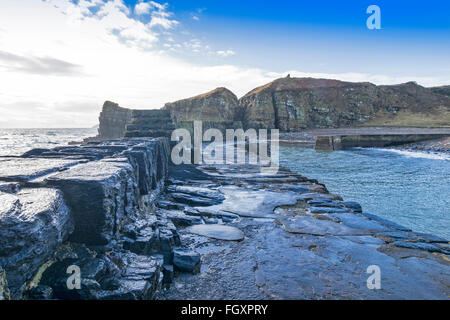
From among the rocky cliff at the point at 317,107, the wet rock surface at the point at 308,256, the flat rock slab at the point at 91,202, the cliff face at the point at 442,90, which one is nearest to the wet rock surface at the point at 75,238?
the flat rock slab at the point at 91,202

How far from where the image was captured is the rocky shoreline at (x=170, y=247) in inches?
66.9

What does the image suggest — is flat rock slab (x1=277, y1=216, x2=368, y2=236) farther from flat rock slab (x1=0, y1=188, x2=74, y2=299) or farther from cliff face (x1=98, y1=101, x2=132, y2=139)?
cliff face (x1=98, y1=101, x2=132, y2=139)

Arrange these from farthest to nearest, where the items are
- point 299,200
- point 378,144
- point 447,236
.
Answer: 1. point 378,144
2. point 299,200
3. point 447,236

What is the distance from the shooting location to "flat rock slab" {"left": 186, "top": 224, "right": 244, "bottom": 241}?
12.5 ft

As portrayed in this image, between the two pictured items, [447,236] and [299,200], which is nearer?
[447,236]

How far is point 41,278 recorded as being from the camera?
5.59 feet

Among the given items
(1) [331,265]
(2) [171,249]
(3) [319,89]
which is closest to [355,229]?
(1) [331,265]

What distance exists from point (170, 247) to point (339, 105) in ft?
221

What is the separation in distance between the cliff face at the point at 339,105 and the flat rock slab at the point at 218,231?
187ft

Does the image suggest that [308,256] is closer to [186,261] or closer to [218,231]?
[218,231]

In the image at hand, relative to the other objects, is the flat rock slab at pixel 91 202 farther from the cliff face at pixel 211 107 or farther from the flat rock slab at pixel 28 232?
the cliff face at pixel 211 107

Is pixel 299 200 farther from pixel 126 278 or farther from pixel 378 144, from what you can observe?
pixel 378 144

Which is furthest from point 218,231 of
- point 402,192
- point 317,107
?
point 317,107
